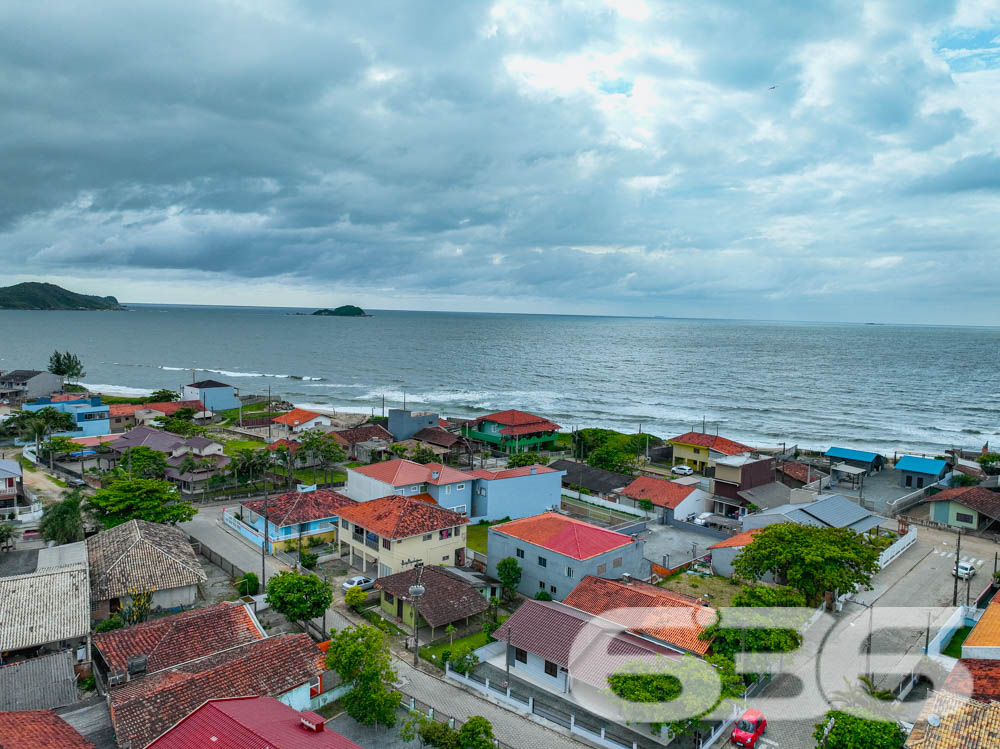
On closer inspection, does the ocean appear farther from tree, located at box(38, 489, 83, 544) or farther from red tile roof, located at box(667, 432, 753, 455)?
tree, located at box(38, 489, 83, 544)

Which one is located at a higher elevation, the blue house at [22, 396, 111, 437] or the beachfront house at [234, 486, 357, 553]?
the blue house at [22, 396, 111, 437]

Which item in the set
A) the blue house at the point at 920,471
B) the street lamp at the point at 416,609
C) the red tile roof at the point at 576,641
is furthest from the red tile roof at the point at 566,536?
the blue house at the point at 920,471

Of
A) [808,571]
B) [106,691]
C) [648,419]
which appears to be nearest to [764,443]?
[648,419]

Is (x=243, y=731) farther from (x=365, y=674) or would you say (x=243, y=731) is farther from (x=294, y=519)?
(x=294, y=519)

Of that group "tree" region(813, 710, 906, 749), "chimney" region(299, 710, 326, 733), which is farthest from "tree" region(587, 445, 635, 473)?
"chimney" region(299, 710, 326, 733)

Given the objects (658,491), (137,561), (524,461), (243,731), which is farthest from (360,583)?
(524,461)

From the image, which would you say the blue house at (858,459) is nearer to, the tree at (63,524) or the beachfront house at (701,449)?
the beachfront house at (701,449)
